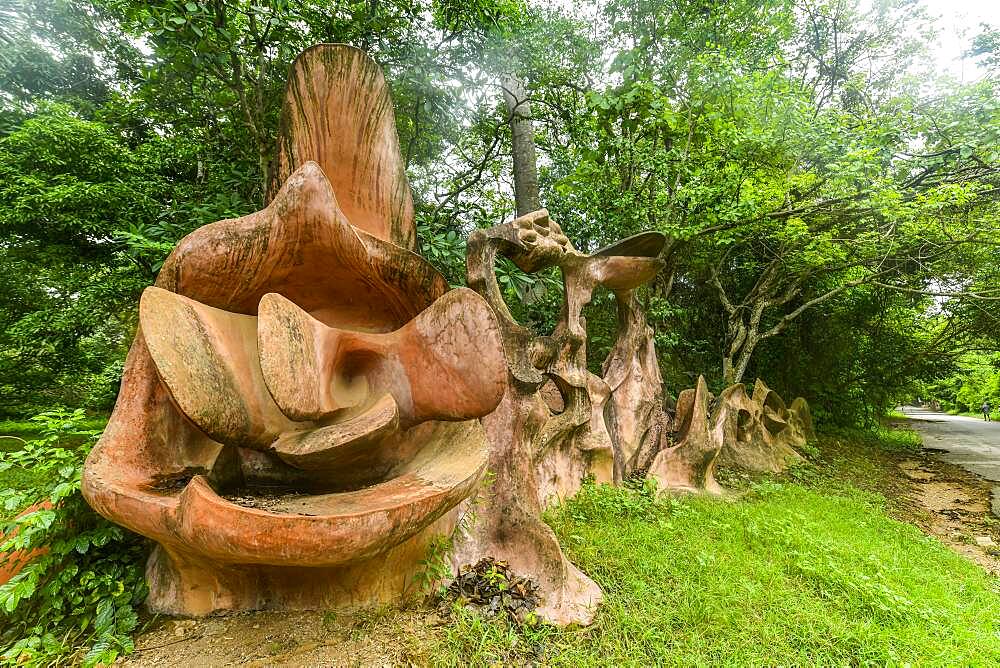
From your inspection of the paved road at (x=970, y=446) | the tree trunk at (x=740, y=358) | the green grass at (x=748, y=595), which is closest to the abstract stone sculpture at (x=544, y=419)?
the green grass at (x=748, y=595)

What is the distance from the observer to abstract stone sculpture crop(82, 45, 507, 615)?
127 cm

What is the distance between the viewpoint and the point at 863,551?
3.32 meters

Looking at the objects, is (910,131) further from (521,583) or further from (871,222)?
(521,583)

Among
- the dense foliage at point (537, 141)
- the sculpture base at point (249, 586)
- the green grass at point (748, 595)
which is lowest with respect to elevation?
the green grass at point (748, 595)

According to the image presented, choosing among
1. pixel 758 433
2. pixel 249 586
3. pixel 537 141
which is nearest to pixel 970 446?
pixel 758 433

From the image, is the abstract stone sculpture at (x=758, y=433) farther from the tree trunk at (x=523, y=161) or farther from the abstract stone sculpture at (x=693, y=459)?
the tree trunk at (x=523, y=161)

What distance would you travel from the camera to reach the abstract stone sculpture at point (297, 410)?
1266 millimetres

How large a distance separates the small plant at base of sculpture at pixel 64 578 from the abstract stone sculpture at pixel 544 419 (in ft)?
4.20

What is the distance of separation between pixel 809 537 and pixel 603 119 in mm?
4473

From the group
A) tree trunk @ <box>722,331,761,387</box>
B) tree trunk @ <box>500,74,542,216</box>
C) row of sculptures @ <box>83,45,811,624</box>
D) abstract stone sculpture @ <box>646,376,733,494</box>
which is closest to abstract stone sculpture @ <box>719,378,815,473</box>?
tree trunk @ <box>722,331,761,387</box>

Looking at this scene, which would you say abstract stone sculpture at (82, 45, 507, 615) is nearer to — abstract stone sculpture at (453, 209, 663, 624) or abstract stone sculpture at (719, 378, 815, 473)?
abstract stone sculpture at (453, 209, 663, 624)

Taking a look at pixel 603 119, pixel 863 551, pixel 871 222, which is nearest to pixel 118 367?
pixel 603 119

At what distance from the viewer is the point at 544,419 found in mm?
2863

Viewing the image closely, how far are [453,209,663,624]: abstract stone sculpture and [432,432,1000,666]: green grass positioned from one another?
217 millimetres
